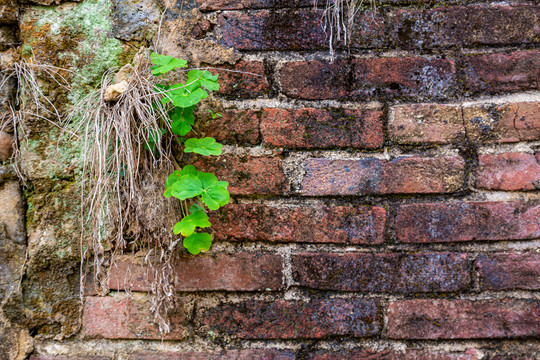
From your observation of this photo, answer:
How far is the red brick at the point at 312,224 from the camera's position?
0.81m

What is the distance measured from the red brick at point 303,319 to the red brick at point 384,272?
42mm

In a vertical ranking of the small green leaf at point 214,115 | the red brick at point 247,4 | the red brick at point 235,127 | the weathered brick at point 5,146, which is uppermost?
the red brick at point 247,4

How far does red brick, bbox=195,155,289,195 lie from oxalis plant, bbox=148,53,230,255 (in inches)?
2.8

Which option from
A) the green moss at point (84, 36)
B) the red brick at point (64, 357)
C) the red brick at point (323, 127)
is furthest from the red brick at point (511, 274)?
the green moss at point (84, 36)

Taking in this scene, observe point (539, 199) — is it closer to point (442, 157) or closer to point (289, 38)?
point (442, 157)

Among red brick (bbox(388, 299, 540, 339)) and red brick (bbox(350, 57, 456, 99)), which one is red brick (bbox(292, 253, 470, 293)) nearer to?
red brick (bbox(388, 299, 540, 339))

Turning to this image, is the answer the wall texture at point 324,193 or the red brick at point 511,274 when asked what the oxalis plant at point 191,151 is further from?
the red brick at point 511,274

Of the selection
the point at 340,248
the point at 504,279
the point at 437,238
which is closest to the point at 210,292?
the point at 340,248

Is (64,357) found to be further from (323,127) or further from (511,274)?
(511,274)

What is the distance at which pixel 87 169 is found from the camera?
815mm

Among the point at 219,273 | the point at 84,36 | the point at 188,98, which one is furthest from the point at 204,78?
the point at 219,273

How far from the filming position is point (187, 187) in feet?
2.34

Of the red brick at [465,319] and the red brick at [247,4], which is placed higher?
the red brick at [247,4]

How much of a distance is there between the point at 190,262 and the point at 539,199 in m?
0.84
